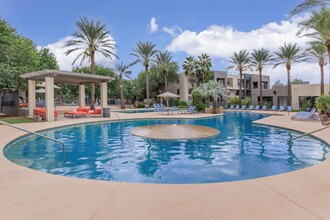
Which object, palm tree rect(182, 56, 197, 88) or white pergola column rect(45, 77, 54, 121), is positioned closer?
white pergola column rect(45, 77, 54, 121)

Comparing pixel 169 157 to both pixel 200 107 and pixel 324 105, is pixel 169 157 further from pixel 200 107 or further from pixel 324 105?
pixel 200 107

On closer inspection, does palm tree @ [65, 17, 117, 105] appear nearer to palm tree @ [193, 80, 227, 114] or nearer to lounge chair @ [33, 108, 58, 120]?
lounge chair @ [33, 108, 58, 120]

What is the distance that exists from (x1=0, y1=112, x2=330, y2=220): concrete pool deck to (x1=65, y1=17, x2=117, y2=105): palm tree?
24497 mm

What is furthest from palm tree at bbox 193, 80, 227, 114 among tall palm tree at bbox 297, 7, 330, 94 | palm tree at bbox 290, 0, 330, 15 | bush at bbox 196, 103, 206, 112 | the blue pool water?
palm tree at bbox 290, 0, 330, 15

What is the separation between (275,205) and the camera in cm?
335

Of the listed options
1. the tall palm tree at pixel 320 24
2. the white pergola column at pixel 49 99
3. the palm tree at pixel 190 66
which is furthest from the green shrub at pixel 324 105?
the palm tree at pixel 190 66

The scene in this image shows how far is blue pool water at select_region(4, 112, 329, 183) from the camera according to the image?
6.03 m

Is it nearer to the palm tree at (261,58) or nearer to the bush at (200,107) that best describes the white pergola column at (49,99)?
the bush at (200,107)

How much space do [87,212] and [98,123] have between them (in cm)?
1475

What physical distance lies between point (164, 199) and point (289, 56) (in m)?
33.2

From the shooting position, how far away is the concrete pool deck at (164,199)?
3.12 m

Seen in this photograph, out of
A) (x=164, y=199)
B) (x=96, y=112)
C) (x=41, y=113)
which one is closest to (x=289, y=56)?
(x=96, y=112)

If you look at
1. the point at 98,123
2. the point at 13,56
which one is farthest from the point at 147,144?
the point at 13,56

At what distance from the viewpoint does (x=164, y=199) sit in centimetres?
363
